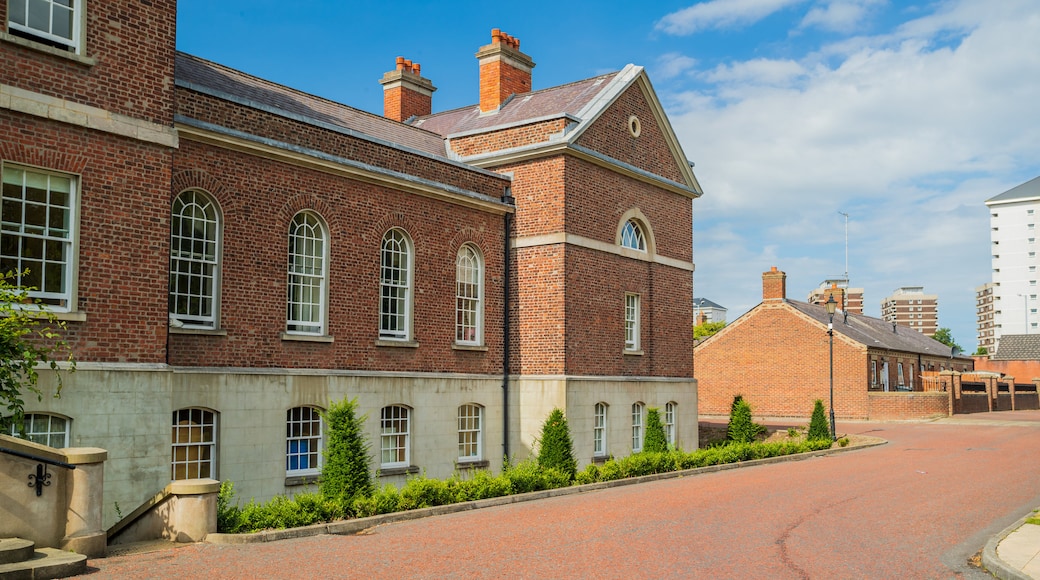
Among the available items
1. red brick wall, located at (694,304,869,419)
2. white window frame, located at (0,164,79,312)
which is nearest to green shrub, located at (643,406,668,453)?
white window frame, located at (0,164,79,312)

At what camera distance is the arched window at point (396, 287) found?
69.9ft

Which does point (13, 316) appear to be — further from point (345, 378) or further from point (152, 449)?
point (345, 378)

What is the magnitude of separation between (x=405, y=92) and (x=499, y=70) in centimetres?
512

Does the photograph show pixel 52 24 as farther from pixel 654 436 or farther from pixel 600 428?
pixel 654 436

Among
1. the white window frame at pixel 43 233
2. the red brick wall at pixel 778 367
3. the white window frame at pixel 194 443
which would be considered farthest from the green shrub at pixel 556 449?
the red brick wall at pixel 778 367

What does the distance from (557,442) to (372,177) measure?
7.31 meters

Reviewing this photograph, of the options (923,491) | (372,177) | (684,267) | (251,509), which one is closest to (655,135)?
(684,267)

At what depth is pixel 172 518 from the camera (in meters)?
12.8

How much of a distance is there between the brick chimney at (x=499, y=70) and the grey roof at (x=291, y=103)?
8.56 ft

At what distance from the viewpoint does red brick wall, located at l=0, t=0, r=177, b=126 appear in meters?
13.4

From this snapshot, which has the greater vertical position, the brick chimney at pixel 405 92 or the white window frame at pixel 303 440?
the brick chimney at pixel 405 92

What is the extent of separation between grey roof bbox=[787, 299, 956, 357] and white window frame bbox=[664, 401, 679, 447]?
25.5m

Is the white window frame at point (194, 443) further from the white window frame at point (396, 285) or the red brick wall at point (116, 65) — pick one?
the red brick wall at point (116, 65)

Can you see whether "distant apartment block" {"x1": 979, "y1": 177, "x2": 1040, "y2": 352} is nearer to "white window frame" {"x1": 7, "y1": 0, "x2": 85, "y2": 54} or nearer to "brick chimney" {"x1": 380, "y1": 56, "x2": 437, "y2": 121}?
"brick chimney" {"x1": 380, "y1": 56, "x2": 437, "y2": 121}
